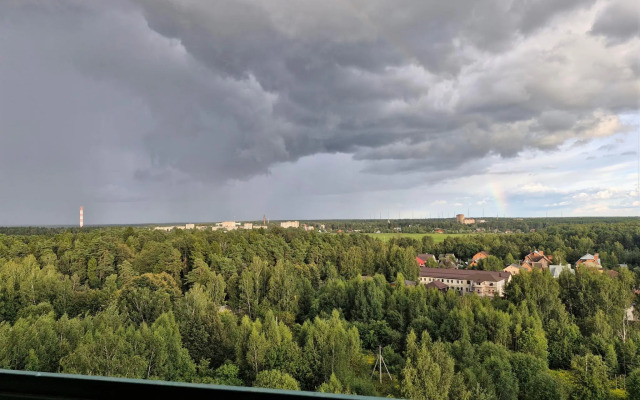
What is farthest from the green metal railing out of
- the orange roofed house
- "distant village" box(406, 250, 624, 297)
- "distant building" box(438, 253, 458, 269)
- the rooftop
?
"distant building" box(438, 253, 458, 269)

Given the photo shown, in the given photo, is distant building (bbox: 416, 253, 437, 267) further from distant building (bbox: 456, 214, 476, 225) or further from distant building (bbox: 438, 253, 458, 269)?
distant building (bbox: 456, 214, 476, 225)

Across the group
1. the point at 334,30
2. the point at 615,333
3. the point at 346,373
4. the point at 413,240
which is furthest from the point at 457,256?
the point at 334,30

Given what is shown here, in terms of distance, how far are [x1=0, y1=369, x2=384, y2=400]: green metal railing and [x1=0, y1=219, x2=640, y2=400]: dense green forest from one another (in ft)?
15.4

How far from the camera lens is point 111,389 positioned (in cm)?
62

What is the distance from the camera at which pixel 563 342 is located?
724 cm

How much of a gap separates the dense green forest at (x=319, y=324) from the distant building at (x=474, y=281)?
1279mm

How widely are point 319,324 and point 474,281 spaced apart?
8248 millimetres

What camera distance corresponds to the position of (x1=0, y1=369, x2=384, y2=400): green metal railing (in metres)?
0.58

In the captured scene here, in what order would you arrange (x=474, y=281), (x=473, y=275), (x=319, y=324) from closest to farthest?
(x=319, y=324) → (x=474, y=281) → (x=473, y=275)

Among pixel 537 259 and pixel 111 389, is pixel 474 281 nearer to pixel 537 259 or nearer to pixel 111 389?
pixel 537 259

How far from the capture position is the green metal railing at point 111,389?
0.58 metres

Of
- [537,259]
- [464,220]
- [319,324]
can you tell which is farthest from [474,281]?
[464,220]

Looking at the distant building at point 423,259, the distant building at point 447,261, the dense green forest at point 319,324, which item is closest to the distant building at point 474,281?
the dense green forest at point 319,324

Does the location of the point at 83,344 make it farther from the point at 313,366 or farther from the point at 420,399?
the point at 420,399
